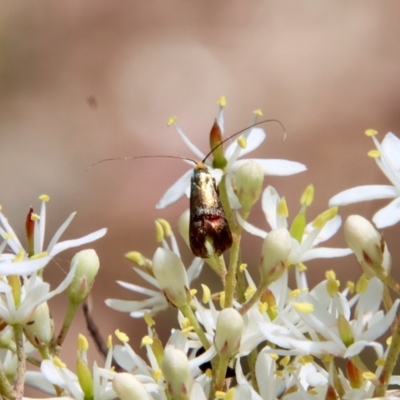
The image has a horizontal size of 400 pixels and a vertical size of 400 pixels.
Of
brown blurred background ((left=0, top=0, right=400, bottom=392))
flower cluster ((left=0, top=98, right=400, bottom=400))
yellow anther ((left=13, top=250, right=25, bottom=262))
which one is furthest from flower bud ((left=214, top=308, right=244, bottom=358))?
brown blurred background ((left=0, top=0, right=400, bottom=392))

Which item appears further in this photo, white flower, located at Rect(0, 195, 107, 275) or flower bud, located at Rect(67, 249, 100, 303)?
flower bud, located at Rect(67, 249, 100, 303)

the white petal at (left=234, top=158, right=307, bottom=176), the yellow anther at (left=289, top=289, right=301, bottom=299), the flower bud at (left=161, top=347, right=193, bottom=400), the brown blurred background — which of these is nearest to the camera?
the flower bud at (left=161, top=347, right=193, bottom=400)

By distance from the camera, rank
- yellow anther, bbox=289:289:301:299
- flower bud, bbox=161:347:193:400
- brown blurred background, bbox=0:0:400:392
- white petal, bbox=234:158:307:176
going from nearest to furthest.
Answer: flower bud, bbox=161:347:193:400, yellow anther, bbox=289:289:301:299, white petal, bbox=234:158:307:176, brown blurred background, bbox=0:0:400:392

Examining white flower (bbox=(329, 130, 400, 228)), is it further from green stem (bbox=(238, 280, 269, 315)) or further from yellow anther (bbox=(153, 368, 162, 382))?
yellow anther (bbox=(153, 368, 162, 382))

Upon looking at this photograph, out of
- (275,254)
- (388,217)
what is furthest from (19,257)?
(388,217)

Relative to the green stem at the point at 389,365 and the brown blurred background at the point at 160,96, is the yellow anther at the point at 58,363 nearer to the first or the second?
the green stem at the point at 389,365

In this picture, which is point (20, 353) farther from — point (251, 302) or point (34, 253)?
point (251, 302)

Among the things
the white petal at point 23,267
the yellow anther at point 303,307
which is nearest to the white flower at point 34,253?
the white petal at point 23,267
